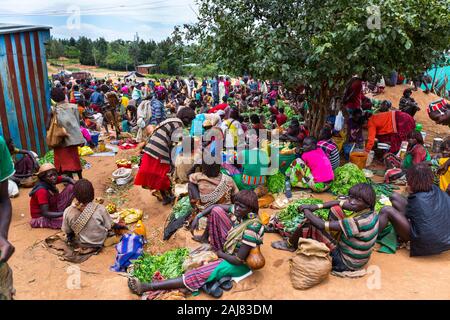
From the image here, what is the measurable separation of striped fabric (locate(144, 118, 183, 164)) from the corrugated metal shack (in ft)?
12.0

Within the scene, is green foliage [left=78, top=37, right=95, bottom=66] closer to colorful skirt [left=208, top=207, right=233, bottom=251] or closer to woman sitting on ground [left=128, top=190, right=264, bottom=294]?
colorful skirt [left=208, top=207, right=233, bottom=251]

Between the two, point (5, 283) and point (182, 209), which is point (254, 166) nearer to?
point (182, 209)

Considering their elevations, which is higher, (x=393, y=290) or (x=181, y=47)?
(x=181, y=47)

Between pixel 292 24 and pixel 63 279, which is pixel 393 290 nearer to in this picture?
pixel 63 279

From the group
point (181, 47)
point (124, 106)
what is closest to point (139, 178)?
point (181, 47)

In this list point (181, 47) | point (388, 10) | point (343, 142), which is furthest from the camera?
point (343, 142)

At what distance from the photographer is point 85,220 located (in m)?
4.00

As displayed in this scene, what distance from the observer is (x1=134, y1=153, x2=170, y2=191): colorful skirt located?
530 cm

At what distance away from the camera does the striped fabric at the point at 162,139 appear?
514 centimetres

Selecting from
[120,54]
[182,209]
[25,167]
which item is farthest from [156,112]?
[120,54]

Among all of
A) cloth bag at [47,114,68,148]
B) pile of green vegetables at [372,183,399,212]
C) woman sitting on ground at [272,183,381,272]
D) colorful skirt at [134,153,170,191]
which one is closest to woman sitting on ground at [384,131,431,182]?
pile of green vegetables at [372,183,399,212]

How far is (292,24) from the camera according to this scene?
5668mm

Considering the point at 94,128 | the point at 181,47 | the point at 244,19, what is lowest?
the point at 94,128
